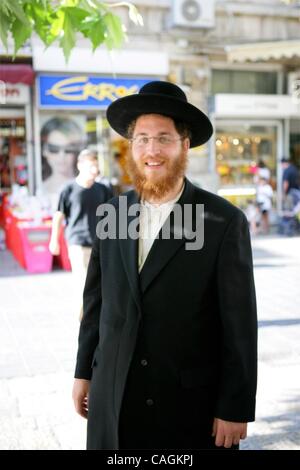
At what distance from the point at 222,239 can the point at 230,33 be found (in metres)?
14.6

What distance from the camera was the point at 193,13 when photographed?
48.3 ft

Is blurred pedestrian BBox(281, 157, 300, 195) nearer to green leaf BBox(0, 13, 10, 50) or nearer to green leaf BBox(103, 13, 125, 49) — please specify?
green leaf BBox(103, 13, 125, 49)

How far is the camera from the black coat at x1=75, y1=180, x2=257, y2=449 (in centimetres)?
221

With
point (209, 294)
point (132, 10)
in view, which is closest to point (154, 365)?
point (209, 294)

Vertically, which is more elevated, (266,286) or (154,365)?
(154,365)

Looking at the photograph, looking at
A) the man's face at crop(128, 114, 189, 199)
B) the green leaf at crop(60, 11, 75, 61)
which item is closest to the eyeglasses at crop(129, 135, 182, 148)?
the man's face at crop(128, 114, 189, 199)

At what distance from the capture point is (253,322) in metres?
2.27

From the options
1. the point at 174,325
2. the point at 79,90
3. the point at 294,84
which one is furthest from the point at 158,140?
the point at 294,84

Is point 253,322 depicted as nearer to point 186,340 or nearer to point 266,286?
point 186,340

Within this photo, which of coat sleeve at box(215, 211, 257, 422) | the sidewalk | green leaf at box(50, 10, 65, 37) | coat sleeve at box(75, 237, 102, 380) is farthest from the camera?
the sidewalk

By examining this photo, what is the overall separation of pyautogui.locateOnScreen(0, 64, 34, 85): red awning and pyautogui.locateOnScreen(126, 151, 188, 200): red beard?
1093cm

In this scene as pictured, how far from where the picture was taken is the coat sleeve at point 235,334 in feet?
7.23

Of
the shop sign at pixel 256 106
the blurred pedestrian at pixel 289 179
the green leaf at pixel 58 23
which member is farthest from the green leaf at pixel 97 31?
the shop sign at pixel 256 106

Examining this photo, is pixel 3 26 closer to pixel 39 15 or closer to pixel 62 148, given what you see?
pixel 39 15
